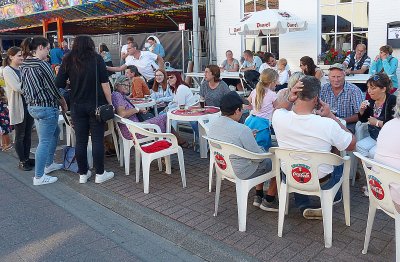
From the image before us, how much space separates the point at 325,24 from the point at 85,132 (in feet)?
24.4

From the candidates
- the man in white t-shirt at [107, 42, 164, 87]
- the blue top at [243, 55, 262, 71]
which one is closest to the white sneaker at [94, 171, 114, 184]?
the man in white t-shirt at [107, 42, 164, 87]

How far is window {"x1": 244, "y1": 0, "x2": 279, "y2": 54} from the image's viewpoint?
11118 mm

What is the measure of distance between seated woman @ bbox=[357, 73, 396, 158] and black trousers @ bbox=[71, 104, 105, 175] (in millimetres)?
3157

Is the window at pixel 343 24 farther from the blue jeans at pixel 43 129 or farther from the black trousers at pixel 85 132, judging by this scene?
the blue jeans at pixel 43 129

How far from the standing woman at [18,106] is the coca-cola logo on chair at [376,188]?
492 cm

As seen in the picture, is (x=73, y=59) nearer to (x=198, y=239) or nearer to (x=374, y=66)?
(x=198, y=239)

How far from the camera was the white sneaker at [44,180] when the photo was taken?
535 cm

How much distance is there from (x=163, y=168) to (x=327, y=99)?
8.02 feet

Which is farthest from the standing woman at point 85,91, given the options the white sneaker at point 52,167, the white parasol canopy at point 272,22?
the white parasol canopy at point 272,22

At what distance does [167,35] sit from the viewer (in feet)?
43.3

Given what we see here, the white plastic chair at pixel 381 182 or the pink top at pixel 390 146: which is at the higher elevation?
the pink top at pixel 390 146

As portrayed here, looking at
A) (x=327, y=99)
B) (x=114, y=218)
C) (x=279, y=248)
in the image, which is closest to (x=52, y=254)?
(x=114, y=218)

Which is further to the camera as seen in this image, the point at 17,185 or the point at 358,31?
the point at 358,31

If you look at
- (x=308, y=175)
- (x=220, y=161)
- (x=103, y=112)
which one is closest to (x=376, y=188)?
(x=308, y=175)
